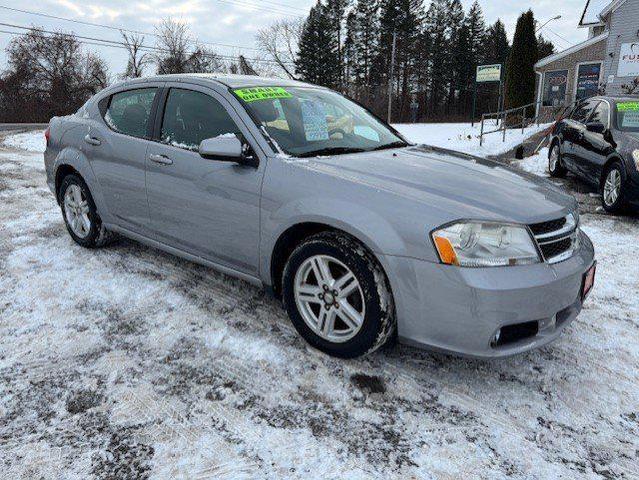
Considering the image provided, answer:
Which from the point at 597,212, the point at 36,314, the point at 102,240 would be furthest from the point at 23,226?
the point at 597,212

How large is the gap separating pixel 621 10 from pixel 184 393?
27.8 meters

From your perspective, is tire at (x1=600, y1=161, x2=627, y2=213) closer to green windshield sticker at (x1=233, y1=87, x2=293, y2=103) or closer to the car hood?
the car hood

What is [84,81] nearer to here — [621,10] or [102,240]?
[621,10]

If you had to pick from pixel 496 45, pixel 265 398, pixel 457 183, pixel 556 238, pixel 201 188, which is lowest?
Answer: pixel 265 398

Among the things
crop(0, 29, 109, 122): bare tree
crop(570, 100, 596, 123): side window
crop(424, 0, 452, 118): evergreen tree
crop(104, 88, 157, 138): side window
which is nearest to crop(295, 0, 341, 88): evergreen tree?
crop(424, 0, 452, 118): evergreen tree

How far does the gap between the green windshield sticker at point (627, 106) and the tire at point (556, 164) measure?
1.80 meters

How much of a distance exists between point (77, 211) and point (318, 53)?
173 ft

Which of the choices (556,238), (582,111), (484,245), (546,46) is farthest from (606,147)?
(546,46)

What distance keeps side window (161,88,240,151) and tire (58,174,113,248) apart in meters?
1.25

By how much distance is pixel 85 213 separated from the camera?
463 centimetres

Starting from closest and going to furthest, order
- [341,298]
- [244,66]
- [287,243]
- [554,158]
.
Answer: [341,298] → [287,243] → [554,158] → [244,66]

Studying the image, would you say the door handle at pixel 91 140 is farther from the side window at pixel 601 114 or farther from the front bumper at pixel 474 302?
the side window at pixel 601 114

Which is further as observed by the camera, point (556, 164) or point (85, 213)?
point (556, 164)

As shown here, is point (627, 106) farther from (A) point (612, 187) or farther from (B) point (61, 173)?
(B) point (61, 173)
